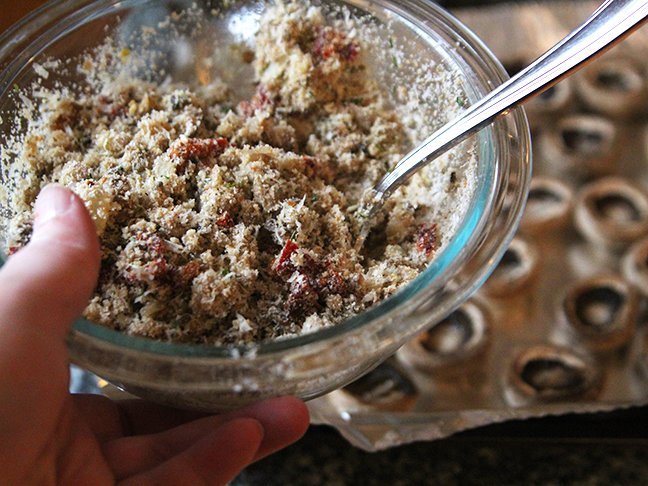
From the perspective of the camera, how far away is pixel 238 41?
96 centimetres

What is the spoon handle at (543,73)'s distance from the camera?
2.11 feet

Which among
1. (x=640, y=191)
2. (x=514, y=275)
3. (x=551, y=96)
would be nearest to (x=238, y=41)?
(x=514, y=275)

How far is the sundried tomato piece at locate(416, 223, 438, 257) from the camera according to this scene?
0.75m

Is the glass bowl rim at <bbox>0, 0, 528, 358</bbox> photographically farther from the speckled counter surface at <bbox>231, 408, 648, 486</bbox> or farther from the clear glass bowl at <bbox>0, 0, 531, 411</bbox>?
the speckled counter surface at <bbox>231, 408, 648, 486</bbox>

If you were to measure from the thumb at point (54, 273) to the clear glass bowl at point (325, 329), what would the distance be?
0.04 metres

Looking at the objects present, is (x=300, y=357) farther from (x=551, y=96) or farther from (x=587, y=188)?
(x=551, y=96)

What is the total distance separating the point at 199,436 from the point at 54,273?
33 centimetres

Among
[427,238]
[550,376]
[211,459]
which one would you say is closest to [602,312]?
[550,376]

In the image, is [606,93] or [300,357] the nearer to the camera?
[300,357]

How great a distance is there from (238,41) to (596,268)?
41.2 inches

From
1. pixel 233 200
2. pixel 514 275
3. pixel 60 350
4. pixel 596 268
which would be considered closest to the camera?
pixel 60 350

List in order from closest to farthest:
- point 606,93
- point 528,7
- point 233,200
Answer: point 233,200 < point 606,93 < point 528,7

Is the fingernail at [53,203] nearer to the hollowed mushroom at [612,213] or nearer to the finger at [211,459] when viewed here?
the finger at [211,459]

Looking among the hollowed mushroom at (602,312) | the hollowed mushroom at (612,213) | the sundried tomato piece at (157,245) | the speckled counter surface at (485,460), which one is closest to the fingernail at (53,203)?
the sundried tomato piece at (157,245)
